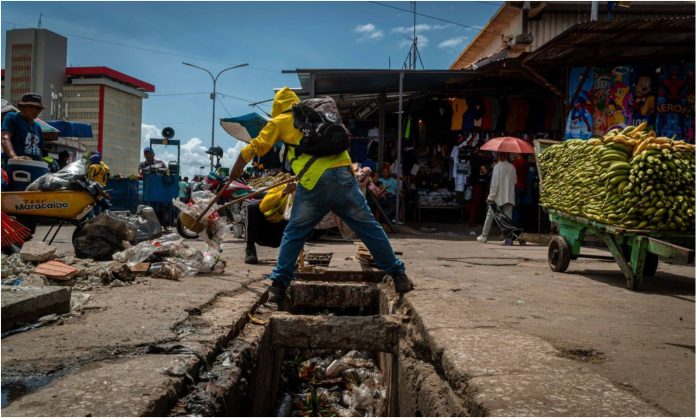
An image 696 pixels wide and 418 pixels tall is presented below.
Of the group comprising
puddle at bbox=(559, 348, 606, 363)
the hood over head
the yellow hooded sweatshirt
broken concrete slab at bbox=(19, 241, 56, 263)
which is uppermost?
the hood over head

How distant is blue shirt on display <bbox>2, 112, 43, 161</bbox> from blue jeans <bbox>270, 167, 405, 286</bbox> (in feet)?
13.4

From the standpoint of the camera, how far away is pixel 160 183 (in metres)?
12.6

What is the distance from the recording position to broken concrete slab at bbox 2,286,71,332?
2.57 metres

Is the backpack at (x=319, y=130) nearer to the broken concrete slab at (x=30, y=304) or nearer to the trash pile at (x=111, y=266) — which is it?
the trash pile at (x=111, y=266)

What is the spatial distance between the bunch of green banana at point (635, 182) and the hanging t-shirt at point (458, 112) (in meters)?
7.13

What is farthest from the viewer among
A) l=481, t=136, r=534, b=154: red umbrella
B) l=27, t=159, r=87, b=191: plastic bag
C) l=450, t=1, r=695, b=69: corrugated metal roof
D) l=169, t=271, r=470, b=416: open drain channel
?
l=450, t=1, r=695, b=69: corrugated metal roof

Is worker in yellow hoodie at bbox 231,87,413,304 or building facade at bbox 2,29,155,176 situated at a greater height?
building facade at bbox 2,29,155,176

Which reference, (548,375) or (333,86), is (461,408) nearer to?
(548,375)

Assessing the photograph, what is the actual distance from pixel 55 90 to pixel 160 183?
77.1ft

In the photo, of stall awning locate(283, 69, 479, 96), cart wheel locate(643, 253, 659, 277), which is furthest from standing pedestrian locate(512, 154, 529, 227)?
cart wheel locate(643, 253, 659, 277)

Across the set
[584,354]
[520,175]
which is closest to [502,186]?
[520,175]

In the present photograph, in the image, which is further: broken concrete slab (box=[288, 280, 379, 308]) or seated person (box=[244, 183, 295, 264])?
seated person (box=[244, 183, 295, 264])

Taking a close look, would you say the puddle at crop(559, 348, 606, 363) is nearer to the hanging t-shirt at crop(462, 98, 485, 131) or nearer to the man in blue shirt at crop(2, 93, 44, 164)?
the man in blue shirt at crop(2, 93, 44, 164)

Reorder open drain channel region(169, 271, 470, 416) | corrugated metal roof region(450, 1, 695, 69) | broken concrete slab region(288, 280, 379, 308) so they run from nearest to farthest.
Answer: open drain channel region(169, 271, 470, 416)
broken concrete slab region(288, 280, 379, 308)
corrugated metal roof region(450, 1, 695, 69)
